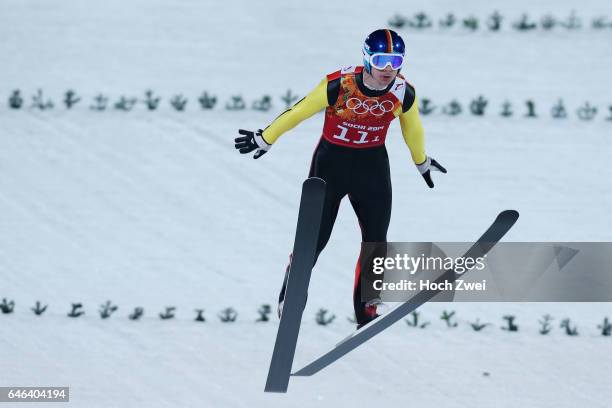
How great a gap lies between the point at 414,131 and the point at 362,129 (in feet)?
1.40

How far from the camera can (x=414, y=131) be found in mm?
9430

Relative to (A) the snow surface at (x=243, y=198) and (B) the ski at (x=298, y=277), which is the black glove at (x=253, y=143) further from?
(A) the snow surface at (x=243, y=198)

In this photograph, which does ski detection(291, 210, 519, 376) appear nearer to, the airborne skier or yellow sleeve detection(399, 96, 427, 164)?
the airborne skier

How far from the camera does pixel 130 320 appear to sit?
12938mm

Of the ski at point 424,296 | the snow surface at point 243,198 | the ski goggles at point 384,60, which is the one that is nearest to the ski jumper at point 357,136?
the ski goggles at point 384,60

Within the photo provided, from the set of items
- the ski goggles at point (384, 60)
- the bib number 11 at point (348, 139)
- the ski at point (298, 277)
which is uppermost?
the ski goggles at point (384, 60)

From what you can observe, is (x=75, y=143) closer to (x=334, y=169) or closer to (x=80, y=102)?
(x=80, y=102)

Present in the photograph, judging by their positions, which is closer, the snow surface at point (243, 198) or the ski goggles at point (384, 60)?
the ski goggles at point (384, 60)

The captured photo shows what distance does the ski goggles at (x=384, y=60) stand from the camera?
887 centimetres

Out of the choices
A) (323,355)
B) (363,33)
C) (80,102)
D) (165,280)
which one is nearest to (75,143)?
(80,102)

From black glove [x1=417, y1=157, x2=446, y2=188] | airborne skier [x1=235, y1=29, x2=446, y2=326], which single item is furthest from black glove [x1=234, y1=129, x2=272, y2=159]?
black glove [x1=417, y1=157, x2=446, y2=188]

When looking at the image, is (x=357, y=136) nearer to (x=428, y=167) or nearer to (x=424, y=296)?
(x=428, y=167)

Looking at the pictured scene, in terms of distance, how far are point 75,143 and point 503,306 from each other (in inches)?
214

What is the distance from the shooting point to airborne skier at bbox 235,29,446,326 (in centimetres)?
899
